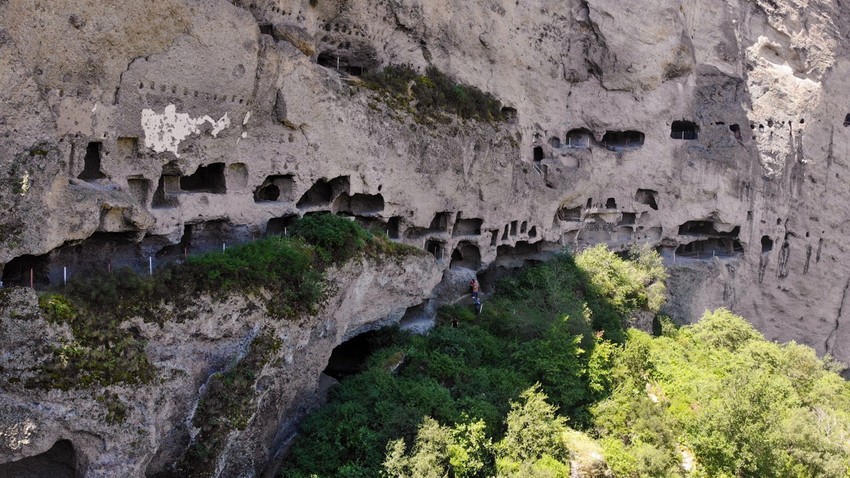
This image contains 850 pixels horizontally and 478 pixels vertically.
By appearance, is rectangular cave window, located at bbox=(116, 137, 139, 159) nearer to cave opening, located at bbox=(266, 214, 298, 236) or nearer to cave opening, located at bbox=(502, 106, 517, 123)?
cave opening, located at bbox=(266, 214, 298, 236)

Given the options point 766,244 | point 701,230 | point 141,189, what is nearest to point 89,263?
point 141,189

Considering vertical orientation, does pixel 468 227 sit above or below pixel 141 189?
below

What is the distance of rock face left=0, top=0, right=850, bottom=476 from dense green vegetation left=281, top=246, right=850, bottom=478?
1.67 metres

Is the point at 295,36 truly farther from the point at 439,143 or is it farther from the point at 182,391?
the point at 182,391

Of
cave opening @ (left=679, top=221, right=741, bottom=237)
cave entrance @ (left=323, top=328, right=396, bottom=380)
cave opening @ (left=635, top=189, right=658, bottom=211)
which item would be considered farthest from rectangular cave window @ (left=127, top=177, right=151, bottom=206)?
cave opening @ (left=679, top=221, right=741, bottom=237)

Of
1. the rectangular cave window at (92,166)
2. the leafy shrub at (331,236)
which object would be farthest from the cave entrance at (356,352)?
the rectangular cave window at (92,166)

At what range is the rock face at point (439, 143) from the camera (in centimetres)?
1152

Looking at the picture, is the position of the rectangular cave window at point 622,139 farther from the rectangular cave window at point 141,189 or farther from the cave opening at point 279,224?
the rectangular cave window at point 141,189

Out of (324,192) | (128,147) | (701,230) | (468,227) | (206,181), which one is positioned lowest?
(701,230)

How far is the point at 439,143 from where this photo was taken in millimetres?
18797

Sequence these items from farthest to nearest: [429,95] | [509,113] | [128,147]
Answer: [509,113] → [429,95] → [128,147]

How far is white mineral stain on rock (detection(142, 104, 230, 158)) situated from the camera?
1302 cm

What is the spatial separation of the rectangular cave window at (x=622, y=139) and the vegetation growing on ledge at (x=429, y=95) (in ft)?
20.9

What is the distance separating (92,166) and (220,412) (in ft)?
15.3
